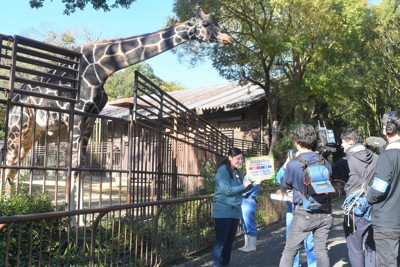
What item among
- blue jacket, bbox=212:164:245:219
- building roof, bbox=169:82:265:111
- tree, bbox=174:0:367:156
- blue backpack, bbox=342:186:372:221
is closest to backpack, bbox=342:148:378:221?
blue backpack, bbox=342:186:372:221

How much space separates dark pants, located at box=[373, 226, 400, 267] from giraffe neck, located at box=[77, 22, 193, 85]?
5965mm

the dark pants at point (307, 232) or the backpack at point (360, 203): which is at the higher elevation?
the backpack at point (360, 203)

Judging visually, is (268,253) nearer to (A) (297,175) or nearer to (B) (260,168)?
(B) (260,168)

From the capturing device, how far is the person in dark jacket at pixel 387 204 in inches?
164

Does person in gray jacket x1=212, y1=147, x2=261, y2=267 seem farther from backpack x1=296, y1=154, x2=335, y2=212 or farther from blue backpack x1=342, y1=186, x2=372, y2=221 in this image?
blue backpack x1=342, y1=186, x2=372, y2=221

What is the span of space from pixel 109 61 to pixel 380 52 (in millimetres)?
16977

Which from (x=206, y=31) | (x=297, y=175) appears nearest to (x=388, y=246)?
(x=297, y=175)

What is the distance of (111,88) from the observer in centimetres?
4778

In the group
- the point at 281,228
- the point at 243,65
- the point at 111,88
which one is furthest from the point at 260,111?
the point at 111,88

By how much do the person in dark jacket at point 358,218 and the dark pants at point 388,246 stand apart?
72 centimetres

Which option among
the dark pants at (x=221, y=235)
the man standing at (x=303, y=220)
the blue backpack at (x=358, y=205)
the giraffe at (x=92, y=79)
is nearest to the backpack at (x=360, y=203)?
the blue backpack at (x=358, y=205)

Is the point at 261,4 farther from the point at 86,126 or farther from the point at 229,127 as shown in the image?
the point at 86,126

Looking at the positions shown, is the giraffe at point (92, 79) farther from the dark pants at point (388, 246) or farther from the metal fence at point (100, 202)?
the dark pants at point (388, 246)

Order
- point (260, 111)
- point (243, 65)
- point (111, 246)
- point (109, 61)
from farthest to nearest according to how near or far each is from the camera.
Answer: point (260, 111) < point (243, 65) < point (109, 61) < point (111, 246)
